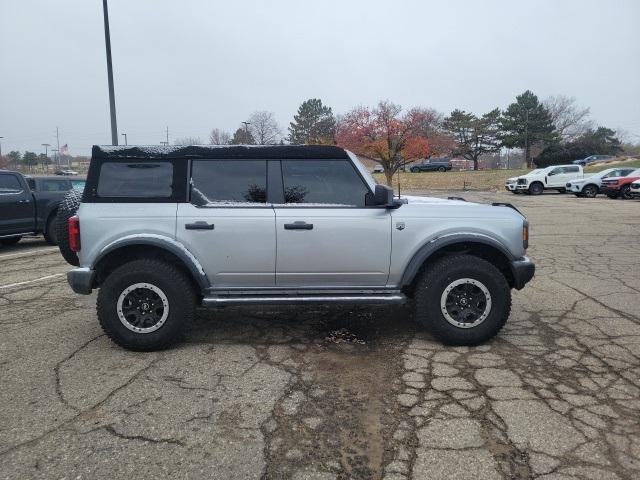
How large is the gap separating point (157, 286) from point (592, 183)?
26.7 meters

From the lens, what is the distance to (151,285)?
3982 millimetres

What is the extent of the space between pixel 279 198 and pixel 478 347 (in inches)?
86.8

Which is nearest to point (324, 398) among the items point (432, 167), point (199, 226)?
point (199, 226)

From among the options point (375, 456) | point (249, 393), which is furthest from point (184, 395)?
point (375, 456)

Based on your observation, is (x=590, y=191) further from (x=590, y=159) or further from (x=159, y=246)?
(x=590, y=159)

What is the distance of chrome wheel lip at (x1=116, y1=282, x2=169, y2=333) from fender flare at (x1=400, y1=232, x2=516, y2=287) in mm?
2064

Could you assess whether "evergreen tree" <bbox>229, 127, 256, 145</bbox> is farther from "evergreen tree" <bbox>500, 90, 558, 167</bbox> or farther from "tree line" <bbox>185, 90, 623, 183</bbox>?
"evergreen tree" <bbox>500, 90, 558, 167</bbox>

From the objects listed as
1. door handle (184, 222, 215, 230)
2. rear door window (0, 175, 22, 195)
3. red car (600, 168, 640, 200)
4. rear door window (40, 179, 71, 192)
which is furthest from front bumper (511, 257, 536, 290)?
red car (600, 168, 640, 200)

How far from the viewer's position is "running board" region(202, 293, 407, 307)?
13.3ft

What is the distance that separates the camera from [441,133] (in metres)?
58.7

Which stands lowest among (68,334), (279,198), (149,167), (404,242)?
(68,334)

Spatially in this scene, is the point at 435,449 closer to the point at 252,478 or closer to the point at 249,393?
the point at 252,478

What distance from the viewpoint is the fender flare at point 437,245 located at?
4094 millimetres

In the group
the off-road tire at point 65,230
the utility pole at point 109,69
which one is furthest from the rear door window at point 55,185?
the off-road tire at point 65,230
